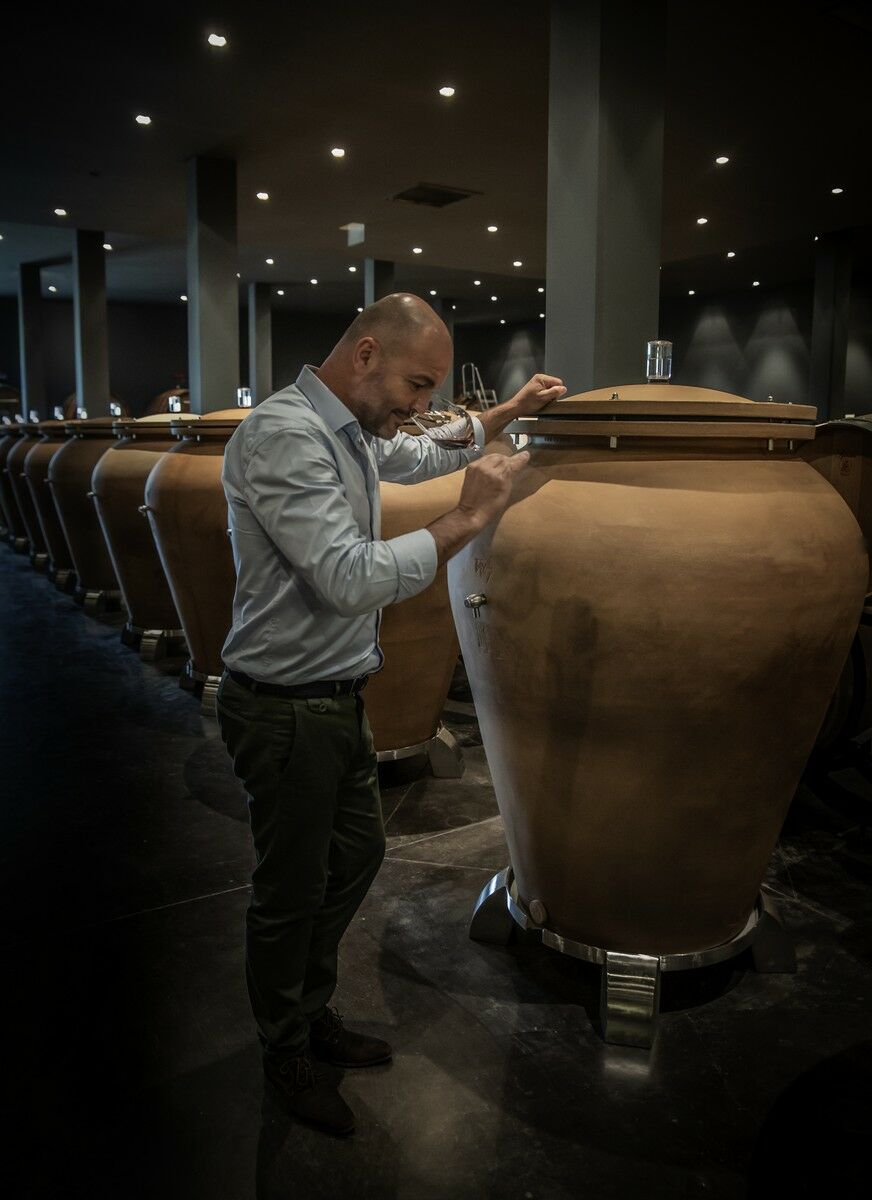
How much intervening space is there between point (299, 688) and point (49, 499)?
6980mm

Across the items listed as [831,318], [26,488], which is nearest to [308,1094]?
[26,488]

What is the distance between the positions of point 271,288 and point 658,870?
1756cm

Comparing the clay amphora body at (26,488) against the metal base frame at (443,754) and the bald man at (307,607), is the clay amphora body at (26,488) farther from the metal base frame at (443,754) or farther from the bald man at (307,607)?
the bald man at (307,607)

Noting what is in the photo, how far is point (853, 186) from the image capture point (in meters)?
9.19

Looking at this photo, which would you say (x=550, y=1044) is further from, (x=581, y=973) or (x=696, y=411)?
(x=696, y=411)

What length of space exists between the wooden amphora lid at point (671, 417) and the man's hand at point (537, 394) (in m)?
0.02

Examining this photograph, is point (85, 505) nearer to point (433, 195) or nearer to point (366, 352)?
point (433, 195)

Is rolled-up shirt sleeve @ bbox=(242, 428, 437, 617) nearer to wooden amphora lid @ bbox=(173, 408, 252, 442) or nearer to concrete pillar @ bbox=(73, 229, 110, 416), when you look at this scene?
wooden amphora lid @ bbox=(173, 408, 252, 442)

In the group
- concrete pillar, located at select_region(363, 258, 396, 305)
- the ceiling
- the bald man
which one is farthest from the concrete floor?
concrete pillar, located at select_region(363, 258, 396, 305)

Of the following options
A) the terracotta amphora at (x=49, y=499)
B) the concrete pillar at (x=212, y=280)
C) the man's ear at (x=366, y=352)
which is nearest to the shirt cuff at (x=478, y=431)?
the man's ear at (x=366, y=352)

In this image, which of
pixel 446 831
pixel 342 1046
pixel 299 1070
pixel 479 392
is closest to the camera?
pixel 299 1070

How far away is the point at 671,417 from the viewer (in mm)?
1966

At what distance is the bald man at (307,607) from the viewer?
1.56 metres

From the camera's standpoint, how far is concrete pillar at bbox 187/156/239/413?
27.5 feet
